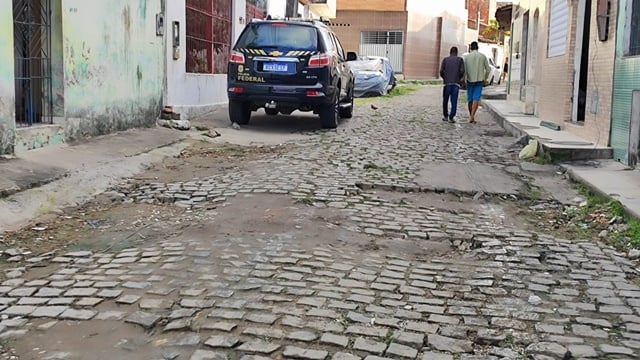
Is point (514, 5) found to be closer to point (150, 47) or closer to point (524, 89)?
point (524, 89)

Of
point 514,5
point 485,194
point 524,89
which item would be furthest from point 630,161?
point 514,5

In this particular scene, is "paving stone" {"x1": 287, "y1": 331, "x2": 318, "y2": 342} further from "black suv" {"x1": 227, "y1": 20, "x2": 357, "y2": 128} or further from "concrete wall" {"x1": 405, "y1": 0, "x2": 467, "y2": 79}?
"concrete wall" {"x1": 405, "y1": 0, "x2": 467, "y2": 79}

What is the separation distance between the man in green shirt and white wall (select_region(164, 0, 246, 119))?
217 inches

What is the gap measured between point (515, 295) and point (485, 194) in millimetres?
3200

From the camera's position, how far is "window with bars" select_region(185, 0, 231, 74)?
13680 mm

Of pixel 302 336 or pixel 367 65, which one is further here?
pixel 367 65

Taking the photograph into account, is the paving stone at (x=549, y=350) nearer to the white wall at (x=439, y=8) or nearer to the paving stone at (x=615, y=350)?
the paving stone at (x=615, y=350)

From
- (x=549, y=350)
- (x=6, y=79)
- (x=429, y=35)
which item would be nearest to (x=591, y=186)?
(x=549, y=350)

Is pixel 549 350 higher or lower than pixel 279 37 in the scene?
lower

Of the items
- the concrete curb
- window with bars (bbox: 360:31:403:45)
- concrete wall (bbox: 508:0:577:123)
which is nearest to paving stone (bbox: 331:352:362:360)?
the concrete curb

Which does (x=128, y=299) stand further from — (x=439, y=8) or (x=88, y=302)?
(x=439, y=8)

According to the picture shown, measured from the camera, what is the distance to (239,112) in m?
12.8

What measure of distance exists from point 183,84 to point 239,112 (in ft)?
4.15

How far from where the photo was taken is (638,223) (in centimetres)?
615
